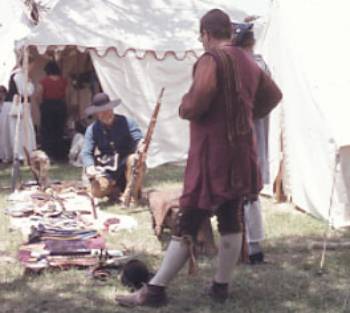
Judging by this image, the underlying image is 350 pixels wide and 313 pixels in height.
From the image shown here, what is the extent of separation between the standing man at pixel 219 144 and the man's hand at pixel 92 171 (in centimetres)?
315

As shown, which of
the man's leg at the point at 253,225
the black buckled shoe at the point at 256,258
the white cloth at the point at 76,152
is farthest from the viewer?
the white cloth at the point at 76,152

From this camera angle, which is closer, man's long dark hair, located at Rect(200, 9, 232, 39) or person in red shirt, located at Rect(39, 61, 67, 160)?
man's long dark hair, located at Rect(200, 9, 232, 39)

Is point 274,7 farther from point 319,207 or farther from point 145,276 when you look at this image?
point 145,276

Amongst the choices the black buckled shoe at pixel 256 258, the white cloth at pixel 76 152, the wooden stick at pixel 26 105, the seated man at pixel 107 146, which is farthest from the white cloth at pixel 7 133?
the black buckled shoe at pixel 256 258

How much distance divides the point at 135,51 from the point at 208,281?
5.82m

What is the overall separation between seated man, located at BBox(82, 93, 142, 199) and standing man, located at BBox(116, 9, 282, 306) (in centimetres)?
322

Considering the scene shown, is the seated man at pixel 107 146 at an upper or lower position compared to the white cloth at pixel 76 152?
upper

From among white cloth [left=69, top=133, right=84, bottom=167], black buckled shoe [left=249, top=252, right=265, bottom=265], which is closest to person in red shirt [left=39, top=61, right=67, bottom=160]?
white cloth [left=69, top=133, right=84, bottom=167]

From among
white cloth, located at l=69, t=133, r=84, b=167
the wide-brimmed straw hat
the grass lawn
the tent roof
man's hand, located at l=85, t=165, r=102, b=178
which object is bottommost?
→ white cloth, located at l=69, t=133, r=84, b=167

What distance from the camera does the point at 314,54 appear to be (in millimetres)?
7219

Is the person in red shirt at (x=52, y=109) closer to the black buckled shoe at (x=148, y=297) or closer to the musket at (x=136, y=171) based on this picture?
the musket at (x=136, y=171)

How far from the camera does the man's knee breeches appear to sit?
14.1ft

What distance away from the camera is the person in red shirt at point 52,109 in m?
11.5

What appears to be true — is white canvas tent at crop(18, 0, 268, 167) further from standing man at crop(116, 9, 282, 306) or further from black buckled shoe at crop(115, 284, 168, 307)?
standing man at crop(116, 9, 282, 306)
